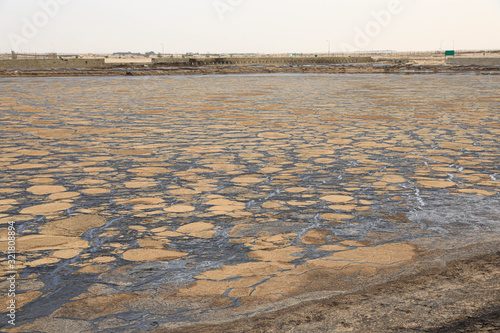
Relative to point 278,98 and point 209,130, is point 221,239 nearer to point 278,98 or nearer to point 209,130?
point 209,130

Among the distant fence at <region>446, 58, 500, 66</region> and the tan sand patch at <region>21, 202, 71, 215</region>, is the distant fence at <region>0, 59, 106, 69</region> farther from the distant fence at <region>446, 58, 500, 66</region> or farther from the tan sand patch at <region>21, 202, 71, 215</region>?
the tan sand patch at <region>21, 202, 71, 215</region>

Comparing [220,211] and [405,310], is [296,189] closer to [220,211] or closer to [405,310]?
[220,211]

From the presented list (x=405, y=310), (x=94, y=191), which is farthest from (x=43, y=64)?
(x=405, y=310)

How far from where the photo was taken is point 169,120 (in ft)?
35.4

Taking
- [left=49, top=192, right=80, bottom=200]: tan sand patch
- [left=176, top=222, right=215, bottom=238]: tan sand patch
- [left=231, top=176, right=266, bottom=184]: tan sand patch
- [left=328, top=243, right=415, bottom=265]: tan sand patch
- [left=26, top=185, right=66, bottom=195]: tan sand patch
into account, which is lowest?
[left=328, top=243, right=415, bottom=265]: tan sand patch

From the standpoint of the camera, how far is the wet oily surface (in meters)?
3.07

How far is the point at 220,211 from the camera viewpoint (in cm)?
465

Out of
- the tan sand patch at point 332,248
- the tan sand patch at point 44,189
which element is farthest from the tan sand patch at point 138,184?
the tan sand patch at point 332,248

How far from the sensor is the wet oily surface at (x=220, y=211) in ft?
10.1

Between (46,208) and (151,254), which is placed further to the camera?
(46,208)

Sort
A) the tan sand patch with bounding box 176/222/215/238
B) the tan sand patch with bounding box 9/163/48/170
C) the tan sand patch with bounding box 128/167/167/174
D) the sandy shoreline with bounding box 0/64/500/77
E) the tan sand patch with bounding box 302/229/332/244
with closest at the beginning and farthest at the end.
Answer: the tan sand patch with bounding box 302/229/332/244 → the tan sand patch with bounding box 176/222/215/238 → the tan sand patch with bounding box 128/167/167/174 → the tan sand patch with bounding box 9/163/48/170 → the sandy shoreline with bounding box 0/64/500/77

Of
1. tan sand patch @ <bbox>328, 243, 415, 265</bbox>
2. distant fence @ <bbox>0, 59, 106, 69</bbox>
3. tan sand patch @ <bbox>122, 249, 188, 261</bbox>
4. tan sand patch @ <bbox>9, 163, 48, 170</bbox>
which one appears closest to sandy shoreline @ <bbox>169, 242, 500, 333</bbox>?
tan sand patch @ <bbox>328, 243, 415, 265</bbox>

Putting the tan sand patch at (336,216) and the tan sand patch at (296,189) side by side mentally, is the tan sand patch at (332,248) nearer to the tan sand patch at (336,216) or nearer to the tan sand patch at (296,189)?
the tan sand patch at (336,216)

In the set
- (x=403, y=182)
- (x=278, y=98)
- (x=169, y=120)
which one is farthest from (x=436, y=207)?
(x=278, y=98)
